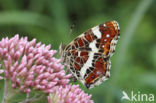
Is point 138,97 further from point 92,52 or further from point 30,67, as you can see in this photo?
point 30,67

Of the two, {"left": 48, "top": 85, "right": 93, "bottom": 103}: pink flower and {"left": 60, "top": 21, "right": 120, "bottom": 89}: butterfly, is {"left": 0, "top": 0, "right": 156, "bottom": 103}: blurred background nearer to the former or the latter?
{"left": 60, "top": 21, "right": 120, "bottom": 89}: butterfly

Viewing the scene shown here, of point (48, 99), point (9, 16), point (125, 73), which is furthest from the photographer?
point (9, 16)

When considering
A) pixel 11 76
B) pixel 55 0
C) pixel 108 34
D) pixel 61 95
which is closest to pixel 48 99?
pixel 61 95

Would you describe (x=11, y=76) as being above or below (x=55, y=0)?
below

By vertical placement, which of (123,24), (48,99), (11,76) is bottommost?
(48,99)

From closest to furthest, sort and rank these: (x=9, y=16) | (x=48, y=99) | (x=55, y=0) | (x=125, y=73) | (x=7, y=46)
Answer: (x=48, y=99)
(x=7, y=46)
(x=125, y=73)
(x=9, y=16)
(x=55, y=0)

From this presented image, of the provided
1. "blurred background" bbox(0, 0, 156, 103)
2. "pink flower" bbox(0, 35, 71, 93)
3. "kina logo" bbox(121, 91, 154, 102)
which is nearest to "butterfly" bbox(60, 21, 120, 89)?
"pink flower" bbox(0, 35, 71, 93)

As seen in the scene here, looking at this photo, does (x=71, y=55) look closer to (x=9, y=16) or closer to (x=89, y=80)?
(x=89, y=80)

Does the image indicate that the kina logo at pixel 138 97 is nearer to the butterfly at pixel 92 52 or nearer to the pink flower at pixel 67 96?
the butterfly at pixel 92 52
